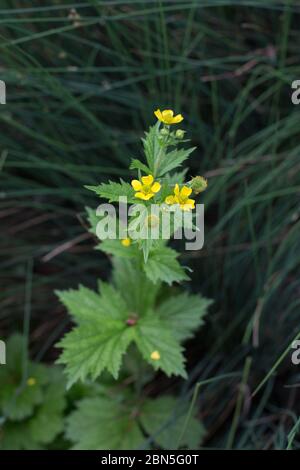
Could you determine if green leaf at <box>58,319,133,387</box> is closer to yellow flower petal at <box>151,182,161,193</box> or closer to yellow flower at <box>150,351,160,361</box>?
yellow flower at <box>150,351,160,361</box>

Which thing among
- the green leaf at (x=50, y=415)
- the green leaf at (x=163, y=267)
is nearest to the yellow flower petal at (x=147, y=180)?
the green leaf at (x=163, y=267)

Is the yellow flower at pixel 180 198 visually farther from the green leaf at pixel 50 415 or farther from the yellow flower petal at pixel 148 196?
the green leaf at pixel 50 415

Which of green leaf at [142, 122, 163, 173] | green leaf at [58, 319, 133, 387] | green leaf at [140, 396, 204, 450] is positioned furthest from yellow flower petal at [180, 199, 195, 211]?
green leaf at [140, 396, 204, 450]

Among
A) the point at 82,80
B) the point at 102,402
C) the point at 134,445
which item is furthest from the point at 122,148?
the point at 134,445

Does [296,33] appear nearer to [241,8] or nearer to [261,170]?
[241,8]

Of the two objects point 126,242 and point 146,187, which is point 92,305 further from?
point 146,187
